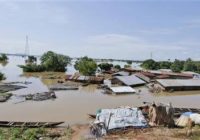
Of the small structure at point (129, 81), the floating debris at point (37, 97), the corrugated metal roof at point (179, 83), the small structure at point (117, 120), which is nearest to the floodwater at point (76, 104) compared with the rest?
the floating debris at point (37, 97)

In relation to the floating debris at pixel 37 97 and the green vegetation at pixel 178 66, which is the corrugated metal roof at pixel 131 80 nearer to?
the floating debris at pixel 37 97

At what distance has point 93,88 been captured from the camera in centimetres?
3353

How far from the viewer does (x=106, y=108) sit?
22406mm

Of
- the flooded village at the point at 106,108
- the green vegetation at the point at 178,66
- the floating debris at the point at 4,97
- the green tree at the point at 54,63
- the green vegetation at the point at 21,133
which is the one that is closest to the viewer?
the green vegetation at the point at 21,133

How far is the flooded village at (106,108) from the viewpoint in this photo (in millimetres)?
14711

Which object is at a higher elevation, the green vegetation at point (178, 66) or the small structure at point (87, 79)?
the green vegetation at point (178, 66)

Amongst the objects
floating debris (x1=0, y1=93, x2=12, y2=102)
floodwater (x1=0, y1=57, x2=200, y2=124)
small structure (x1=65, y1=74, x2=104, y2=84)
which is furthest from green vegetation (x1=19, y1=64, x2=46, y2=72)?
floating debris (x1=0, y1=93, x2=12, y2=102)

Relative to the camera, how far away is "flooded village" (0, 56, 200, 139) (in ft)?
48.3

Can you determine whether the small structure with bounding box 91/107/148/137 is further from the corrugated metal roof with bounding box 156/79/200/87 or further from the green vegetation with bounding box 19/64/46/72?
the green vegetation with bounding box 19/64/46/72

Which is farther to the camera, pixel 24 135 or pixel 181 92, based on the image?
pixel 181 92

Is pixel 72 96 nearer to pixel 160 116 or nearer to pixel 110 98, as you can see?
pixel 110 98

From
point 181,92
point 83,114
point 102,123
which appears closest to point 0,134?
point 102,123

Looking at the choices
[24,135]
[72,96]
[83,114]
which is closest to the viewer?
[24,135]

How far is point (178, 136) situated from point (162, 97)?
598 inches
